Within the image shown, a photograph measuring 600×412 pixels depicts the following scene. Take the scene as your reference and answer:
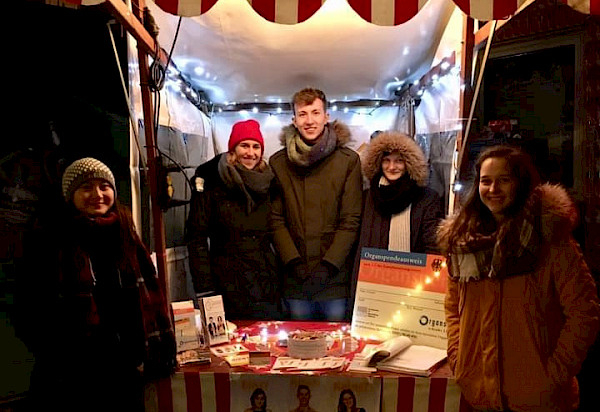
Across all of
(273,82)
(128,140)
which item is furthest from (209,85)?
(128,140)

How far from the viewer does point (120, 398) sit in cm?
163

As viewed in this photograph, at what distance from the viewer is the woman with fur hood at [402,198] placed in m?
2.35

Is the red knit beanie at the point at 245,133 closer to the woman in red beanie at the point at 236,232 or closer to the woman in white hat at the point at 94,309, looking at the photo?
the woman in red beanie at the point at 236,232

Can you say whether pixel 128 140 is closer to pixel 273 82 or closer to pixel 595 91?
pixel 273 82

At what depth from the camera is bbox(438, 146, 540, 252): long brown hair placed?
162 centimetres

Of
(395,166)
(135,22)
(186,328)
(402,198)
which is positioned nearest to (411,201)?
(402,198)

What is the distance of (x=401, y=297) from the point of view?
2.10m

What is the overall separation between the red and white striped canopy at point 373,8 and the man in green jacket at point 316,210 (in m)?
0.87

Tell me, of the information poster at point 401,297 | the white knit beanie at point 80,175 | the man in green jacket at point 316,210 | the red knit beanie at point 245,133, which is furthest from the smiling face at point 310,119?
the white knit beanie at point 80,175

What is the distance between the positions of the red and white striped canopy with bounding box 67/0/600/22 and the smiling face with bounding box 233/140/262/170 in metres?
0.90

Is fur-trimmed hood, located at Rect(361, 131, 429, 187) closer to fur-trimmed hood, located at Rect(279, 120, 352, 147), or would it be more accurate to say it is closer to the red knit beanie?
fur-trimmed hood, located at Rect(279, 120, 352, 147)

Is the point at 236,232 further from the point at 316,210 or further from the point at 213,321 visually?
the point at 213,321

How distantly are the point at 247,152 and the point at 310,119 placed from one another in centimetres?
32

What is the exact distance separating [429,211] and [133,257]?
1258 mm
